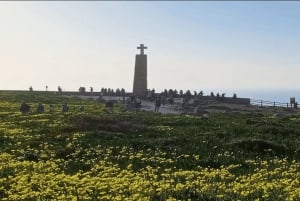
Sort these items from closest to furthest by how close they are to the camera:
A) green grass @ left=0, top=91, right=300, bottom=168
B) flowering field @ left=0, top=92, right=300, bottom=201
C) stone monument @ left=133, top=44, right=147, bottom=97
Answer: flowering field @ left=0, top=92, right=300, bottom=201
green grass @ left=0, top=91, right=300, bottom=168
stone monument @ left=133, top=44, right=147, bottom=97

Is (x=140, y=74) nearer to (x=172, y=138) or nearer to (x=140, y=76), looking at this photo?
(x=140, y=76)

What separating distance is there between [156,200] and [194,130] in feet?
58.1

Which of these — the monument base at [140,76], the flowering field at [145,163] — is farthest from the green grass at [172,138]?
the monument base at [140,76]

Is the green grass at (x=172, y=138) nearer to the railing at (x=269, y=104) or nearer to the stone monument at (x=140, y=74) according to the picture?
the railing at (x=269, y=104)

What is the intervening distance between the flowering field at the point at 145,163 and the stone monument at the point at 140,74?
154ft

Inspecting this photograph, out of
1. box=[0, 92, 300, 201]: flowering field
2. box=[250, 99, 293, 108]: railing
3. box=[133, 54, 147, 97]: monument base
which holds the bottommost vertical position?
box=[0, 92, 300, 201]: flowering field

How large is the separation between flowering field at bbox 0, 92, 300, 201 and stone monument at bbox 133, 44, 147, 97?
47.0 m

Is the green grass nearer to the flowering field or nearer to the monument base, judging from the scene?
the flowering field

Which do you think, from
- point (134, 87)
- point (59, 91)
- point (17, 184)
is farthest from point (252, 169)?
point (59, 91)

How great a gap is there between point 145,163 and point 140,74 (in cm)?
6094

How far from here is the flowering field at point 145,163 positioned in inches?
610

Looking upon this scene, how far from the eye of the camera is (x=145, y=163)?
68.2ft

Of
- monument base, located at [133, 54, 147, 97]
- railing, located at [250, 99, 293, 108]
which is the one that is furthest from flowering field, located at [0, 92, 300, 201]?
monument base, located at [133, 54, 147, 97]

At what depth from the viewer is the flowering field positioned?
15.5m
